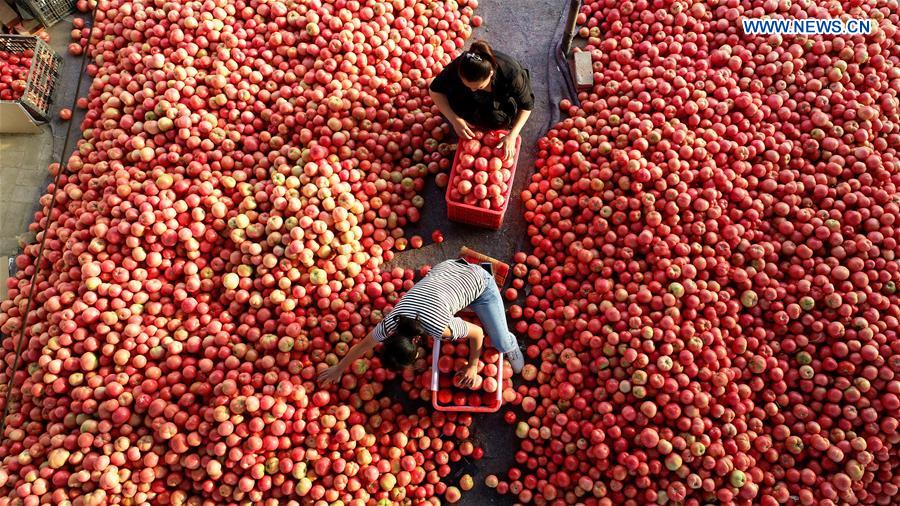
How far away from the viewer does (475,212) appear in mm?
3582

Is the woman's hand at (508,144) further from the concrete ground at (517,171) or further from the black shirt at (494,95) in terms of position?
the concrete ground at (517,171)

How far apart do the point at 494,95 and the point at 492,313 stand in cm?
132

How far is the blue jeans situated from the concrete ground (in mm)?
554

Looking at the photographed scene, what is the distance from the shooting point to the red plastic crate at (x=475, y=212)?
3514 millimetres

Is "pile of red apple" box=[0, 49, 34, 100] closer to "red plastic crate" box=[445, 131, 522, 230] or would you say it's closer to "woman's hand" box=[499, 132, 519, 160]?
"red plastic crate" box=[445, 131, 522, 230]

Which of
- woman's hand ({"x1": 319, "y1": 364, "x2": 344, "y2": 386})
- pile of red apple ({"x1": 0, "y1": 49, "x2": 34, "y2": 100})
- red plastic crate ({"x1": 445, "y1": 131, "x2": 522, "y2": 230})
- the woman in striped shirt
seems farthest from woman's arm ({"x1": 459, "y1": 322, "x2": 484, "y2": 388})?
pile of red apple ({"x1": 0, "y1": 49, "x2": 34, "y2": 100})

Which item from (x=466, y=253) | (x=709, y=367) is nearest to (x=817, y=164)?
(x=709, y=367)

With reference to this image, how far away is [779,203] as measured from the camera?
3.41 metres

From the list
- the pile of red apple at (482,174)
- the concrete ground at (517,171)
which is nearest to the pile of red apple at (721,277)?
Result: the concrete ground at (517,171)

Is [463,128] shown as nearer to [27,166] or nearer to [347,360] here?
[347,360]

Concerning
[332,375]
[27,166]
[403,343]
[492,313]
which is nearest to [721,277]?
[492,313]

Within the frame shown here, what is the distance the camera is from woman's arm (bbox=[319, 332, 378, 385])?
2808mm

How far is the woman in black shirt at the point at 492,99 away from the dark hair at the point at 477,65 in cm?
8

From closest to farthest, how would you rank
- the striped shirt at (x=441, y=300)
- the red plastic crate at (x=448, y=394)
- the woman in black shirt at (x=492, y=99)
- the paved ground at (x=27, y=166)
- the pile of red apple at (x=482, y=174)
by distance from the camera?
1. the striped shirt at (x=441, y=300)
2. the red plastic crate at (x=448, y=394)
3. the woman in black shirt at (x=492, y=99)
4. the pile of red apple at (x=482, y=174)
5. the paved ground at (x=27, y=166)
